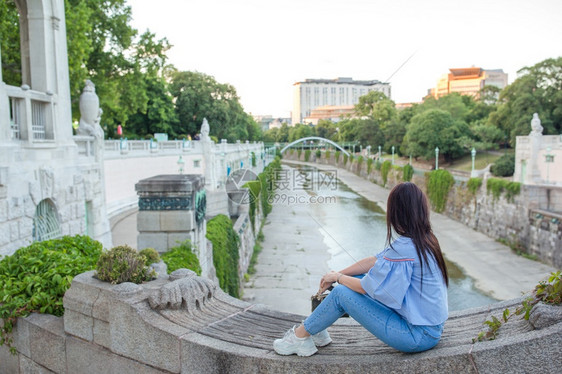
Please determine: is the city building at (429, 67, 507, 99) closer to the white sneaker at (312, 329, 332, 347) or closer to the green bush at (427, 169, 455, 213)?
the green bush at (427, 169, 455, 213)

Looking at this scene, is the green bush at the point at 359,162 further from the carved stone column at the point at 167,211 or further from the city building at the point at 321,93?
the city building at the point at 321,93

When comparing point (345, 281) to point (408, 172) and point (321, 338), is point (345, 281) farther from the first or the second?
point (408, 172)

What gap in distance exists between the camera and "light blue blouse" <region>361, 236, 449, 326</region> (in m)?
3.03

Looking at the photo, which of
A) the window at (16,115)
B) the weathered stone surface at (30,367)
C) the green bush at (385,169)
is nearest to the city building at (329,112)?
the green bush at (385,169)

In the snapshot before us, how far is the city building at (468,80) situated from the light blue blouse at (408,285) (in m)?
121

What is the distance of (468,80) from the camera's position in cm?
11962

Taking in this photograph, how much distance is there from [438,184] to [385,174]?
16008mm

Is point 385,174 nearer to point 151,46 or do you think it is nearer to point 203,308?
point 151,46

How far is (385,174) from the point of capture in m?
49.0

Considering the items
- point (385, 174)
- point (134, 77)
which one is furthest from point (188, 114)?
point (134, 77)

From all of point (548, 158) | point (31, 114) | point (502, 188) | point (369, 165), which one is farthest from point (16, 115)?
point (369, 165)

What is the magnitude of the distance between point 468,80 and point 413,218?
12819 centimetres

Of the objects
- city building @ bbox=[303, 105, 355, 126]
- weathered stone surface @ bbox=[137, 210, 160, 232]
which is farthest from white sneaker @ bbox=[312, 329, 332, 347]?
city building @ bbox=[303, 105, 355, 126]

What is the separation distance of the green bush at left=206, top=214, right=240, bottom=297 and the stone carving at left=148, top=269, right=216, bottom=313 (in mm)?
6042
